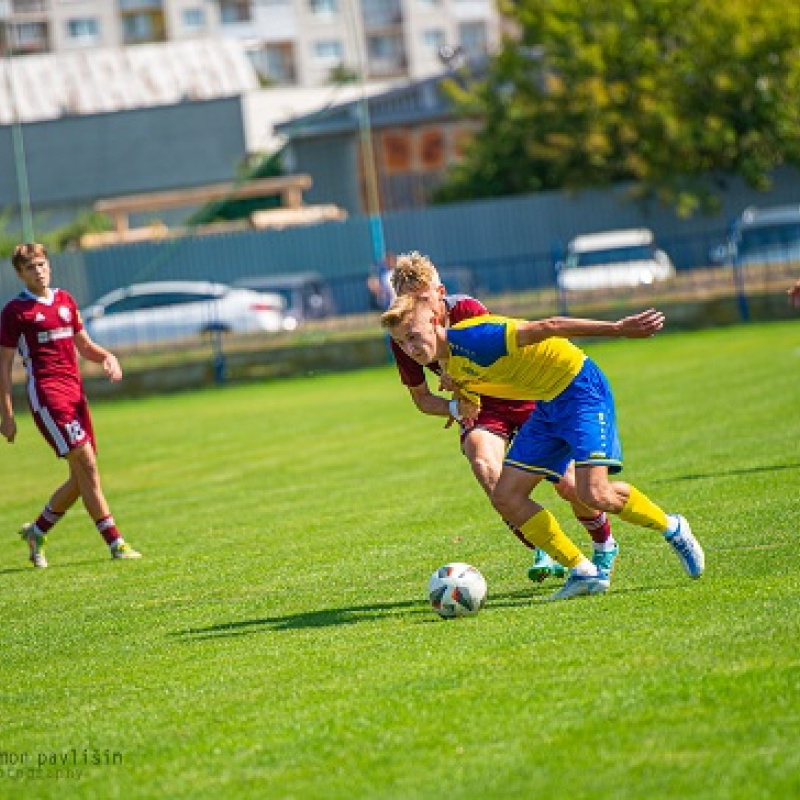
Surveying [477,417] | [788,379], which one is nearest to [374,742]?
[477,417]

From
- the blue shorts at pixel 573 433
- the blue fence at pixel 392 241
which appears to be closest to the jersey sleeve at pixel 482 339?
the blue shorts at pixel 573 433

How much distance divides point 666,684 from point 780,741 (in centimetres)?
93

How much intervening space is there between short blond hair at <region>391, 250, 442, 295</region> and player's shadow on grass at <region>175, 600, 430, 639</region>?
5.22 feet

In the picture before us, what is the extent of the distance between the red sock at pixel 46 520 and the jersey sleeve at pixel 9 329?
3.88 ft

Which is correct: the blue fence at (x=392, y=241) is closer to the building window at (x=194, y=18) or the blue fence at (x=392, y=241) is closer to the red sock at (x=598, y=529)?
the red sock at (x=598, y=529)

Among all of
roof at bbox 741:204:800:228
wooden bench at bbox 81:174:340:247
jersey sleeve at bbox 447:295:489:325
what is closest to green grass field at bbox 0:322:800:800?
jersey sleeve at bbox 447:295:489:325

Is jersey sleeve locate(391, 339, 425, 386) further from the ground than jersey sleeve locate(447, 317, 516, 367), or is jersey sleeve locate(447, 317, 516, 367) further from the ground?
jersey sleeve locate(447, 317, 516, 367)

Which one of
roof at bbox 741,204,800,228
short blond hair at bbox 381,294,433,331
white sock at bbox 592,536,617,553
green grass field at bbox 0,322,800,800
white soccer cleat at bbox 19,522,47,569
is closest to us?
green grass field at bbox 0,322,800,800

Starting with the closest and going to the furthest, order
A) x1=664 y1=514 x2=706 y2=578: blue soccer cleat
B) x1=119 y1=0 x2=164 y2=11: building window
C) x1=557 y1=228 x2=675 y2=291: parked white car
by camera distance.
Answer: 1. x1=664 y1=514 x2=706 y2=578: blue soccer cleat
2. x1=557 y1=228 x2=675 y2=291: parked white car
3. x1=119 y1=0 x2=164 y2=11: building window

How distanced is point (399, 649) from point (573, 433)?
4.84 ft

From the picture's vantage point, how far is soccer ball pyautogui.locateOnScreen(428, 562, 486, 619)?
8.72 metres

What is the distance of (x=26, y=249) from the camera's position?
12.3m

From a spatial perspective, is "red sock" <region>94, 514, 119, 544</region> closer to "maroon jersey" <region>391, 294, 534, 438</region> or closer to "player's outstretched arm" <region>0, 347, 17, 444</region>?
"player's outstretched arm" <region>0, 347, 17, 444</region>

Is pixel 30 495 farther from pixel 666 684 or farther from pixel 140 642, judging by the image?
pixel 666 684
